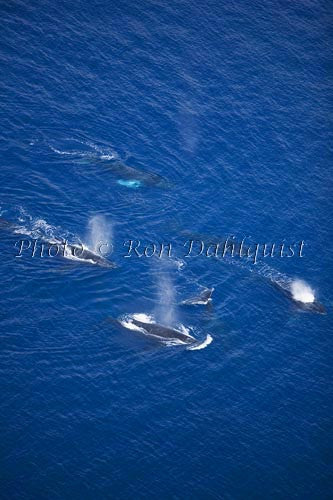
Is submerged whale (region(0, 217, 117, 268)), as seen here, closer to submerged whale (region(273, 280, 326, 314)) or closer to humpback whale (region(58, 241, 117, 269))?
humpback whale (region(58, 241, 117, 269))

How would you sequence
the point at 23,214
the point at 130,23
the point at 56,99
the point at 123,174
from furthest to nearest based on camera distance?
1. the point at 130,23
2. the point at 56,99
3. the point at 123,174
4. the point at 23,214

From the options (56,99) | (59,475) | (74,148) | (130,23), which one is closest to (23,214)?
(74,148)

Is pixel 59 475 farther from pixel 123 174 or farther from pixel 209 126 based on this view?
pixel 209 126

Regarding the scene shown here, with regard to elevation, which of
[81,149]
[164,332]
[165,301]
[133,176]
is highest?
[81,149]

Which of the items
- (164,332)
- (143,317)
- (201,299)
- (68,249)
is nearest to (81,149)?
(68,249)

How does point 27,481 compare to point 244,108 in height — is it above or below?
below

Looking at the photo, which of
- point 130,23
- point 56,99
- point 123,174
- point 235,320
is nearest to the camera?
point 235,320

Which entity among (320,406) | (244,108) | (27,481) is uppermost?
(244,108)

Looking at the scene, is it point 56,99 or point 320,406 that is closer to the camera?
point 320,406

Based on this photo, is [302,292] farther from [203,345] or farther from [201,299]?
[203,345]
